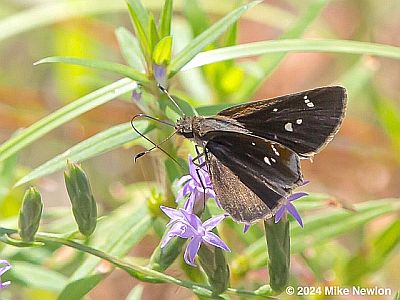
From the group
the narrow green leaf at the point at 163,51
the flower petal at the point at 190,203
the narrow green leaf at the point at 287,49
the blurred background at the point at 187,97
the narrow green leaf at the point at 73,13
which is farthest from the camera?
the narrow green leaf at the point at 73,13

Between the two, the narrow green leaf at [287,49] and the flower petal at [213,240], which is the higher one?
the narrow green leaf at [287,49]

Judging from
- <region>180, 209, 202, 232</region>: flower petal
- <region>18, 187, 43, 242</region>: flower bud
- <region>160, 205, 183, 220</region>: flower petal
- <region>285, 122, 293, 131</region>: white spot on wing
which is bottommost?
<region>180, 209, 202, 232</region>: flower petal

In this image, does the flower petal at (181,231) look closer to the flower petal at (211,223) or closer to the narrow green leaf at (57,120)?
the flower petal at (211,223)

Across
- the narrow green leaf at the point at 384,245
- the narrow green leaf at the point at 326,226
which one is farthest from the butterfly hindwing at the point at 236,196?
the narrow green leaf at the point at 384,245

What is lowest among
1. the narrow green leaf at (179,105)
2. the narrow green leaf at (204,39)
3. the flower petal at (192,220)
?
the flower petal at (192,220)

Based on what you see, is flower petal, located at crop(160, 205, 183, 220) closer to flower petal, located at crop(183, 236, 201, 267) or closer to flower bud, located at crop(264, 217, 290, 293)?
flower petal, located at crop(183, 236, 201, 267)

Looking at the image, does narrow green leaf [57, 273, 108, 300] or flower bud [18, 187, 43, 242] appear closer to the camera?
flower bud [18, 187, 43, 242]

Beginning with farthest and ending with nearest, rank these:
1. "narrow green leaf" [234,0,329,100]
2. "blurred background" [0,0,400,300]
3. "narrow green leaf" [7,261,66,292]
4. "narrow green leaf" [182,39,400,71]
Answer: "blurred background" [0,0,400,300] < "narrow green leaf" [234,0,329,100] < "narrow green leaf" [7,261,66,292] < "narrow green leaf" [182,39,400,71]

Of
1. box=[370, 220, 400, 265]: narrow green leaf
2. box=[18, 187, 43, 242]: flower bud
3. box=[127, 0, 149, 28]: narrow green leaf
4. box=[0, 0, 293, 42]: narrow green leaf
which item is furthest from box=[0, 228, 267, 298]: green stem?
box=[0, 0, 293, 42]: narrow green leaf
